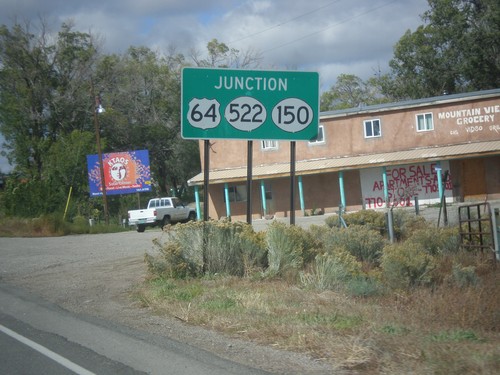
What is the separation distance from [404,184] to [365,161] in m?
2.88

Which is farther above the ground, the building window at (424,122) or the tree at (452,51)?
the tree at (452,51)

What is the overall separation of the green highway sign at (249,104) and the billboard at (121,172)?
34313 mm

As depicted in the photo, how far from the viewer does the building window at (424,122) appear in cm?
3778

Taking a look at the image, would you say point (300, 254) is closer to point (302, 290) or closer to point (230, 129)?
point (302, 290)

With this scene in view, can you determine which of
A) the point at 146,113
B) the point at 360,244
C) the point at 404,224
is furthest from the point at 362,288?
the point at 146,113

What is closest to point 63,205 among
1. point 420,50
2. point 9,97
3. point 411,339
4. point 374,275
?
point 9,97

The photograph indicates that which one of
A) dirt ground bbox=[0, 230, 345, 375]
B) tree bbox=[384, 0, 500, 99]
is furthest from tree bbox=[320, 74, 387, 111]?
dirt ground bbox=[0, 230, 345, 375]

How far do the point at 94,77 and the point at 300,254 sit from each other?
47235 mm

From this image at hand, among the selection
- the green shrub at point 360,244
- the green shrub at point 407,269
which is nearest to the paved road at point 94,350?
the green shrub at point 407,269

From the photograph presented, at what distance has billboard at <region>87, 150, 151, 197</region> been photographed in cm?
4912

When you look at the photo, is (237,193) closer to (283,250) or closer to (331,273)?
(283,250)

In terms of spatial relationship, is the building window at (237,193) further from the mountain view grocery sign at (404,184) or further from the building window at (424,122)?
the building window at (424,122)

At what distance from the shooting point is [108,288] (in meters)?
13.7

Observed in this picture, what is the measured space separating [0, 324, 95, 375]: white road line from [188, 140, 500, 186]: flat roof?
28647mm
